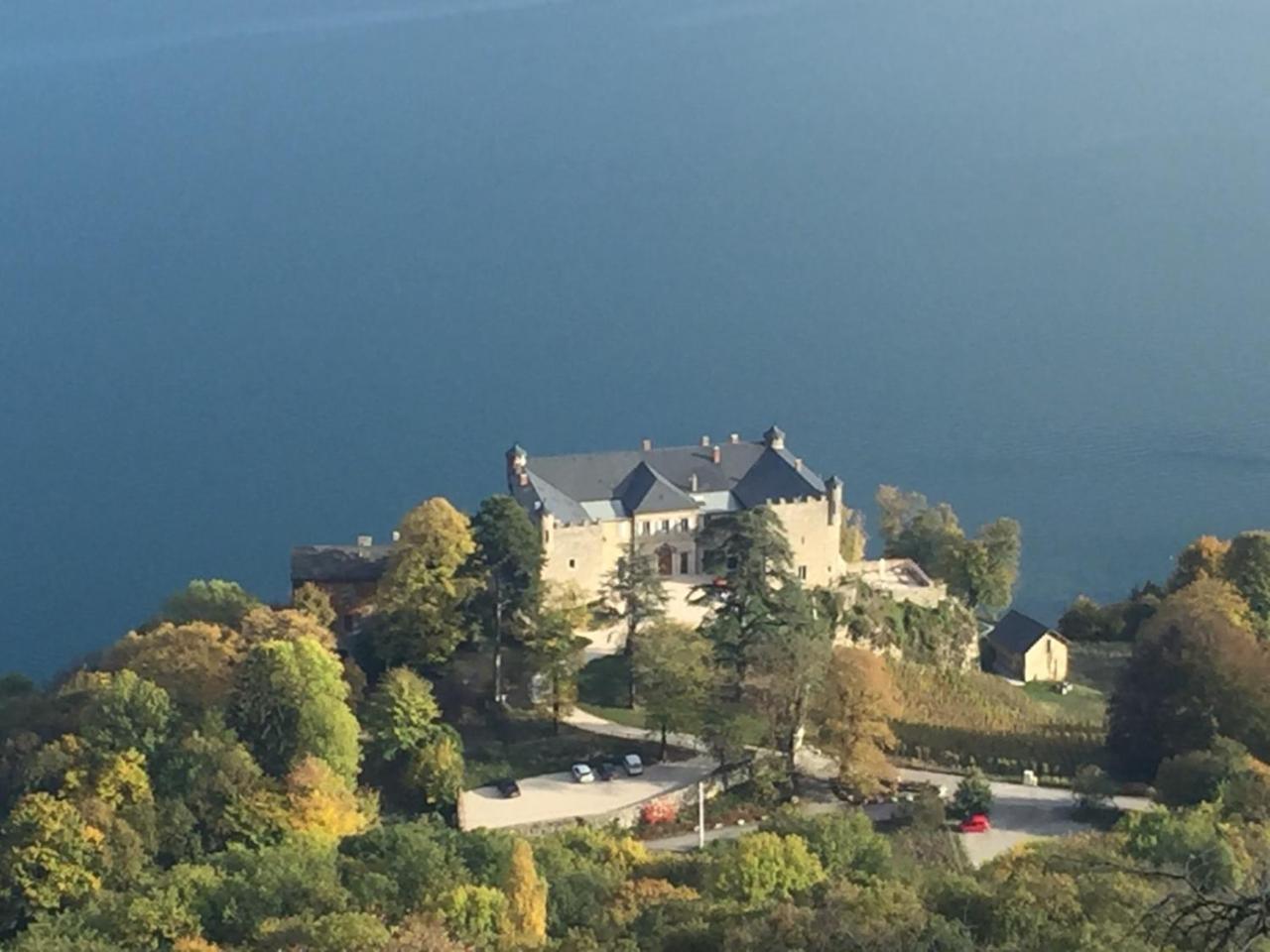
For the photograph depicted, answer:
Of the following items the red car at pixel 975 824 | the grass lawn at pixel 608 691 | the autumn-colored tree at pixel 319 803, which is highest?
the grass lawn at pixel 608 691

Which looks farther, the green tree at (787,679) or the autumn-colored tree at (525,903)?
the green tree at (787,679)

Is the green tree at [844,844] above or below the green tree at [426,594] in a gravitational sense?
below

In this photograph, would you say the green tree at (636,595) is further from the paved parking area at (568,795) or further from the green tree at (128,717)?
the green tree at (128,717)

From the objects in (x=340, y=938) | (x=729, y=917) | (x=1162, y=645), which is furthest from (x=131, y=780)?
(x=1162, y=645)

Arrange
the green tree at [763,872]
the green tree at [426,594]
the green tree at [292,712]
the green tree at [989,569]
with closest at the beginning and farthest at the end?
the green tree at [763,872]
the green tree at [292,712]
the green tree at [426,594]
the green tree at [989,569]

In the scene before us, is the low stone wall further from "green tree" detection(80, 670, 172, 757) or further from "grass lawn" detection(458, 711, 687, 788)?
"green tree" detection(80, 670, 172, 757)

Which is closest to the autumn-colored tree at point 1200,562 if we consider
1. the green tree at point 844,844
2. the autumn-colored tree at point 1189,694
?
the autumn-colored tree at point 1189,694

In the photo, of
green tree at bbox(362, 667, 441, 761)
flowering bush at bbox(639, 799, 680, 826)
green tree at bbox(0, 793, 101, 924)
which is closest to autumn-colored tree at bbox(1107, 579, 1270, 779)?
flowering bush at bbox(639, 799, 680, 826)
